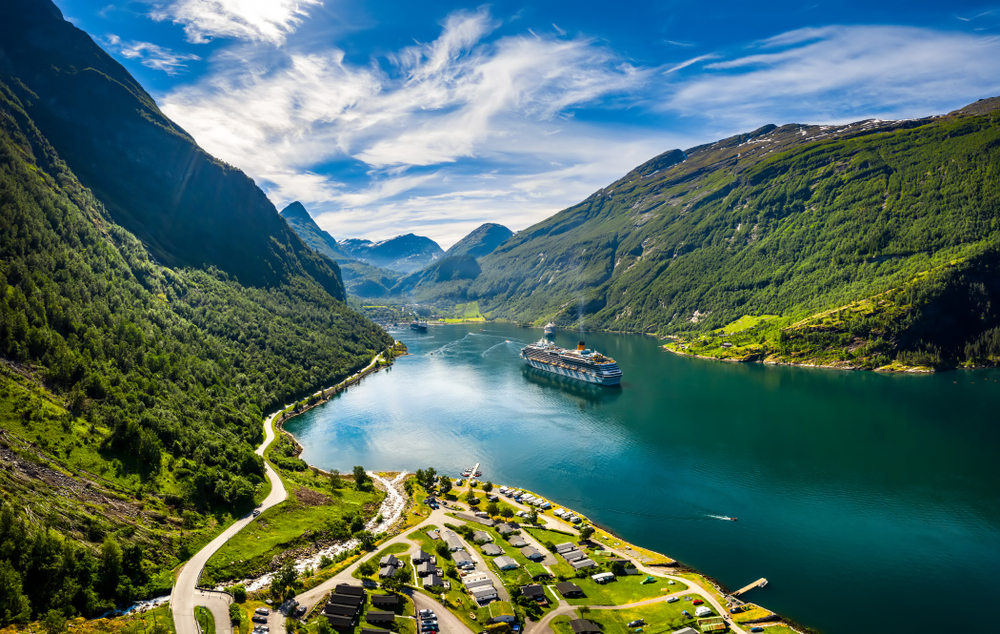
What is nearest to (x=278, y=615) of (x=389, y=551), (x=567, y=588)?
(x=389, y=551)

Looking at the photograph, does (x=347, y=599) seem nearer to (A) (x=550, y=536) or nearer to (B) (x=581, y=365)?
(A) (x=550, y=536)

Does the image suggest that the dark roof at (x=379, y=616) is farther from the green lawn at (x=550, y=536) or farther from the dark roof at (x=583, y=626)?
the green lawn at (x=550, y=536)

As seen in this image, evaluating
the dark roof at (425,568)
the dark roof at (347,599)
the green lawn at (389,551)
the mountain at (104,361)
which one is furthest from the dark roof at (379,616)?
the mountain at (104,361)

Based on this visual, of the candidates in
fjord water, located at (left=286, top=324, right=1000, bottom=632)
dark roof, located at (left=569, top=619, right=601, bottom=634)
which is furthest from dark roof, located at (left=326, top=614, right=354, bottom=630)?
fjord water, located at (left=286, top=324, right=1000, bottom=632)

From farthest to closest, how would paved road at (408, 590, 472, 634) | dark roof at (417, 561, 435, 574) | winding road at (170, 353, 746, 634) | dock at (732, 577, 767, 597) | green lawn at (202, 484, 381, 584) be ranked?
dark roof at (417, 561, 435, 574) → dock at (732, 577, 767, 597) → green lawn at (202, 484, 381, 584) → paved road at (408, 590, 472, 634) → winding road at (170, 353, 746, 634)

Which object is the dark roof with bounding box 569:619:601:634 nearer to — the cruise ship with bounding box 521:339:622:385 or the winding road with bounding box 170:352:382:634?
the winding road with bounding box 170:352:382:634

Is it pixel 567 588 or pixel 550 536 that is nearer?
pixel 567 588
